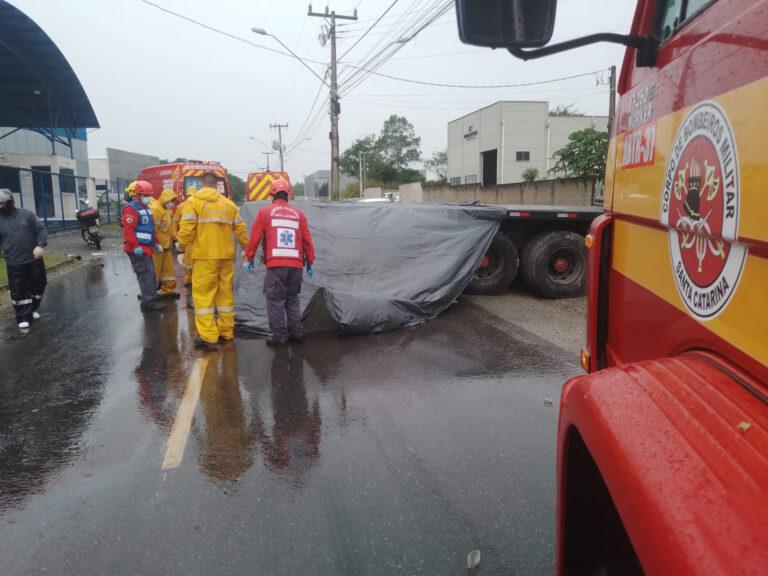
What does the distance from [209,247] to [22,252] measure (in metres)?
2.74

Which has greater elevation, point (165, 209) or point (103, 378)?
point (165, 209)

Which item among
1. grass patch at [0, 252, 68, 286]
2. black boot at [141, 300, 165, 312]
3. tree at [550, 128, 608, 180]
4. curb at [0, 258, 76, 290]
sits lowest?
Answer: black boot at [141, 300, 165, 312]

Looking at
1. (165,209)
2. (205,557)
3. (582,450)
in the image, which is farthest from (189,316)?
(582,450)

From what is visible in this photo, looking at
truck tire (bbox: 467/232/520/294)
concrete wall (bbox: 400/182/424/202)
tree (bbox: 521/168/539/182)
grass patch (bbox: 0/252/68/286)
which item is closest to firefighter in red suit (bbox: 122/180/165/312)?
grass patch (bbox: 0/252/68/286)

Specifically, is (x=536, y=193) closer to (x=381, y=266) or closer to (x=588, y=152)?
(x=588, y=152)

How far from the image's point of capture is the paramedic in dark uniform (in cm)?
655

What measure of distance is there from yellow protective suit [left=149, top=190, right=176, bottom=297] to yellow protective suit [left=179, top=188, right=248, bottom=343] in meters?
2.70

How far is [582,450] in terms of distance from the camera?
4.96ft

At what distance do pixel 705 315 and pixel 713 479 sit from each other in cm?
51

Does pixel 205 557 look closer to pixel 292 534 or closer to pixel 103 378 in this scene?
pixel 292 534

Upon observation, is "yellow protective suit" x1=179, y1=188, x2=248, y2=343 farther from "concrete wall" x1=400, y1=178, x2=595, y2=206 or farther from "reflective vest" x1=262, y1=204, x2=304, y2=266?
"concrete wall" x1=400, y1=178, x2=595, y2=206

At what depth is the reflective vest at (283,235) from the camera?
19.0 ft

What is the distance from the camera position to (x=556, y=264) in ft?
27.0

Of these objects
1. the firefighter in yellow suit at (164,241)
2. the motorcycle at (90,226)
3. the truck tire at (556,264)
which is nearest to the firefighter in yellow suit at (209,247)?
the firefighter in yellow suit at (164,241)
